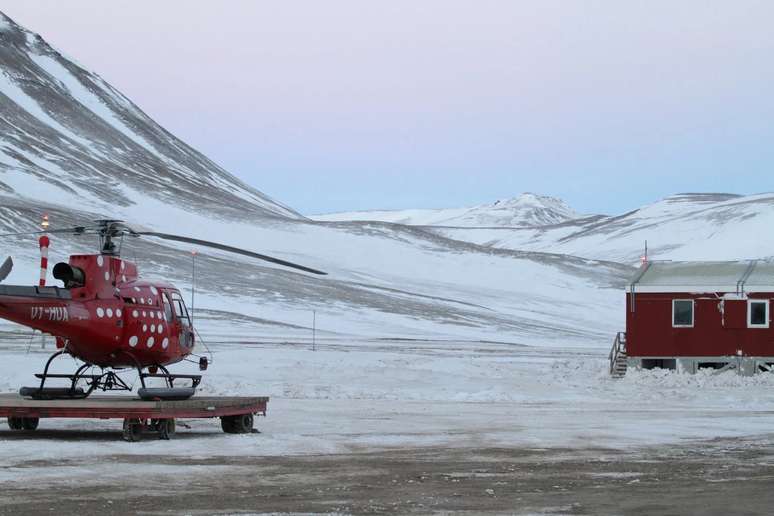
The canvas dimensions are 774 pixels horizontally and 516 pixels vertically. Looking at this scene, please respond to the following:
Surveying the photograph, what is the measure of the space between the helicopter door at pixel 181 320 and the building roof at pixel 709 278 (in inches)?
889

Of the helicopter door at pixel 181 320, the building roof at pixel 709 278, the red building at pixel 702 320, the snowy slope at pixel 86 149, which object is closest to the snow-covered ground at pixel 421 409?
the helicopter door at pixel 181 320

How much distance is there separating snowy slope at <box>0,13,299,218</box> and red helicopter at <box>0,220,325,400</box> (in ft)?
311

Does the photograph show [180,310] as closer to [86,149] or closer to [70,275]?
[70,275]

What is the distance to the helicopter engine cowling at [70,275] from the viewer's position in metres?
19.5

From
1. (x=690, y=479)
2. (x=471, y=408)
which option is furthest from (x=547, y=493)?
(x=471, y=408)

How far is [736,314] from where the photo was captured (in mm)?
40375

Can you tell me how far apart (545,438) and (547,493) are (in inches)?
264

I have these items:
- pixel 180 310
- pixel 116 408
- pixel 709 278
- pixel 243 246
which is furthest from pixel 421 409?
pixel 243 246

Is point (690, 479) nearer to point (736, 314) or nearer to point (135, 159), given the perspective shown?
point (736, 314)

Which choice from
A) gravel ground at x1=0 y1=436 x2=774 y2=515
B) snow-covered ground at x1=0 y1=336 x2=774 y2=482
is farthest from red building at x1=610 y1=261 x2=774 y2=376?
gravel ground at x1=0 y1=436 x2=774 y2=515

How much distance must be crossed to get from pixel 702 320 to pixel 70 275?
1028 inches

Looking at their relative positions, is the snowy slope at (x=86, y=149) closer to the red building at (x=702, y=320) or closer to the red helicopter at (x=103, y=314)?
the red building at (x=702, y=320)

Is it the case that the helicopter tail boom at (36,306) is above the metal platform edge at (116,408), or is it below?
above

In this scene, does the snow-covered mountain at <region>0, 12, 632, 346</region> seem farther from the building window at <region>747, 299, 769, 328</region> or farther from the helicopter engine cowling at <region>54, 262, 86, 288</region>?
the helicopter engine cowling at <region>54, 262, 86, 288</region>
